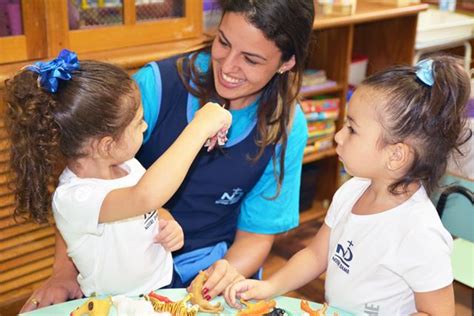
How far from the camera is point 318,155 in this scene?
280 cm

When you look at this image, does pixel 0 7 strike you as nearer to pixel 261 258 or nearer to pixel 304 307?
pixel 261 258

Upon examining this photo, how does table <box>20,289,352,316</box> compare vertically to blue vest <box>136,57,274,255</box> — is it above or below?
below

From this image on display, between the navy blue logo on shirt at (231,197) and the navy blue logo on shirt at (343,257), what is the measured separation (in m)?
0.35

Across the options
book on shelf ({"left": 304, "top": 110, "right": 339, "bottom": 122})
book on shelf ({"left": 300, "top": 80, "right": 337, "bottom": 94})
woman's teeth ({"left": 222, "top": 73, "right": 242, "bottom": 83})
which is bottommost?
book on shelf ({"left": 304, "top": 110, "right": 339, "bottom": 122})

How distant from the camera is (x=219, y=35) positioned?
1355 mm

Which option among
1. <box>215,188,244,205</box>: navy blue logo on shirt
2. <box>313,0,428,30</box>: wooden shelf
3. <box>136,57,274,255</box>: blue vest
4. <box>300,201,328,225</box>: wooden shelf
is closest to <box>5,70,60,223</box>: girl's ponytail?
<box>136,57,274,255</box>: blue vest

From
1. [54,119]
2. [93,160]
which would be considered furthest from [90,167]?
[54,119]

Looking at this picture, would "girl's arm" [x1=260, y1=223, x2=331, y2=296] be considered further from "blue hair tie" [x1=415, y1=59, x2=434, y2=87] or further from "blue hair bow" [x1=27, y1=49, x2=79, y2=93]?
"blue hair bow" [x1=27, y1=49, x2=79, y2=93]

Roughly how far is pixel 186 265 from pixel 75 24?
90 cm

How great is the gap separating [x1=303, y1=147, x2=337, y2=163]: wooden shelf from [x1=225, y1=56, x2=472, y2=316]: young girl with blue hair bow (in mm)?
1500

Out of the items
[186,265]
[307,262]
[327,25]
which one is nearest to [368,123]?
[307,262]

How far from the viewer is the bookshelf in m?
2.67

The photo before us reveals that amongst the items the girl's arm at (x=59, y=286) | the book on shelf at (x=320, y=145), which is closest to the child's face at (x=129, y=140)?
the girl's arm at (x=59, y=286)

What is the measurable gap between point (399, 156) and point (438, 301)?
0.27m
